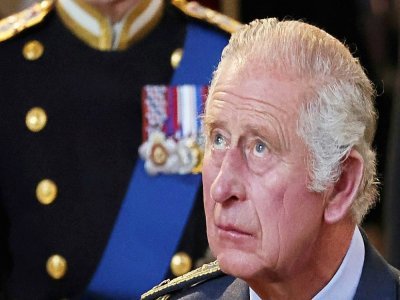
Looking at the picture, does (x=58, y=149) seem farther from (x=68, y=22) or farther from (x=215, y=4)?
(x=215, y=4)

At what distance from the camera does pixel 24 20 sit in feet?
7.43

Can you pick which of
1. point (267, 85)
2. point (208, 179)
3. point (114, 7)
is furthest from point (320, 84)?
point (114, 7)

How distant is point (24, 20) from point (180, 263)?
451 mm

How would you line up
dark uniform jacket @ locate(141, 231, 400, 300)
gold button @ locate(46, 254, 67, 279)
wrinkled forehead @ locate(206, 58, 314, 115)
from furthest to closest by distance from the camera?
gold button @ locate(46, 254, 67, 279) < dark uniform jacket @ locate(141, 231, 400, 300) < wrinkled forehead @ locate(206, 58, 314, 115)

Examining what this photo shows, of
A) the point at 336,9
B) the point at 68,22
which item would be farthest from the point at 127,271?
the point at 336,9

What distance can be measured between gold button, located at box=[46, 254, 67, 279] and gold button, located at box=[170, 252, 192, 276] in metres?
0.16

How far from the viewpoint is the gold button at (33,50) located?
2234 mm

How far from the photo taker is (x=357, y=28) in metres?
3.46

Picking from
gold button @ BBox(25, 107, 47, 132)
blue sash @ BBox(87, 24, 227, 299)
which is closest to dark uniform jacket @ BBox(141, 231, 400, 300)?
blue sash @ BBox(87, 24, 227, 299)

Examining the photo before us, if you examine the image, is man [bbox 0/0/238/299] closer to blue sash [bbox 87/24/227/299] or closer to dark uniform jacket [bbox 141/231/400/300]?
blue sash [bbox 87/24/227/299]

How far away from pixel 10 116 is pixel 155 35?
0.26m

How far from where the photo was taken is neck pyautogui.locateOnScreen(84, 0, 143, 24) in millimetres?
2195

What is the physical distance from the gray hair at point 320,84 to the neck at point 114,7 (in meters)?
0.54

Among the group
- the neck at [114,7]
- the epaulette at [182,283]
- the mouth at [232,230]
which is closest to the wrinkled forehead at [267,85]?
the mouth at [232,230]
